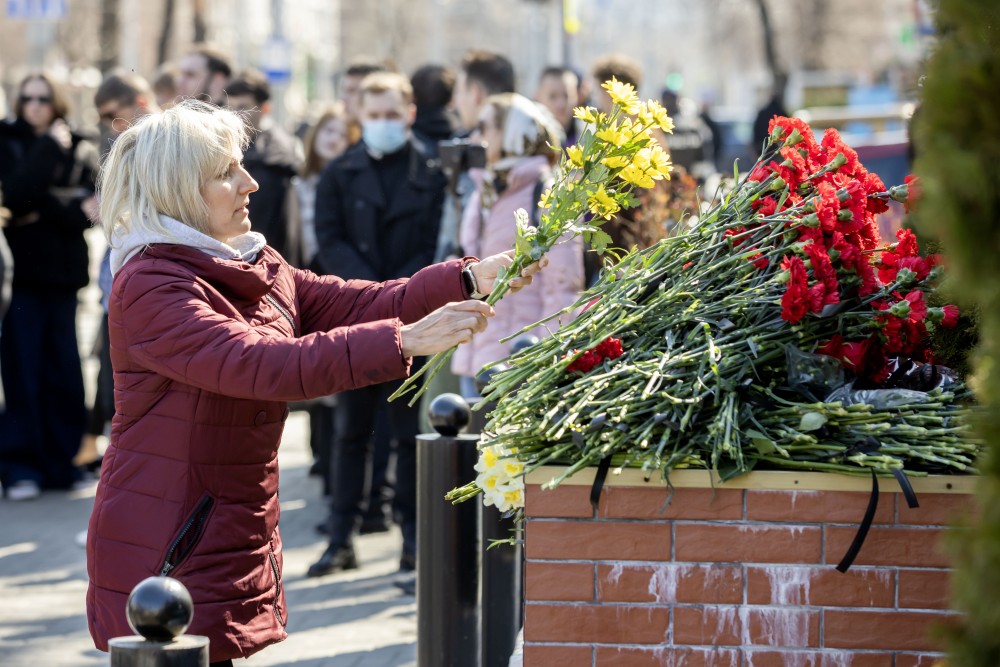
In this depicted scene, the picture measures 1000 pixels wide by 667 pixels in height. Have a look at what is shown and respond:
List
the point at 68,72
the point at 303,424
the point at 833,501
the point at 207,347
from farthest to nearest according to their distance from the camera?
the point at 68,72
the point at 303,424
the point at 207,347
the point at 833,501

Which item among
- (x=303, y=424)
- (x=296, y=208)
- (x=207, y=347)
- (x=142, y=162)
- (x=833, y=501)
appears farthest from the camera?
(x=303, y=424)

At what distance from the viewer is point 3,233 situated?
8555mm

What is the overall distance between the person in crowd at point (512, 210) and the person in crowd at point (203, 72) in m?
2.56

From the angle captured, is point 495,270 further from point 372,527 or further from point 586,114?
point 372,527

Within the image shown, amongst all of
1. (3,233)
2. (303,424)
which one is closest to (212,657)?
(3,233)

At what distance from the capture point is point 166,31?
78.2 feet

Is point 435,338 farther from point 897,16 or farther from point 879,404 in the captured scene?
point 897,16

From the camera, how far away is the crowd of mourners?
250 inches

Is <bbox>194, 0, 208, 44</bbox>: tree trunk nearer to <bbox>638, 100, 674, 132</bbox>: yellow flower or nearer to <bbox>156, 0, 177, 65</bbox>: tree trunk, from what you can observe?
<bbox>156, 0, 177, 65</bbox>: tree trunk

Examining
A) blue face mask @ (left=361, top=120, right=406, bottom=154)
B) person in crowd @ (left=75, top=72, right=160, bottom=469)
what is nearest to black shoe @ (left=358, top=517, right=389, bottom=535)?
person in crowd @ (left=75, top=72, right=160, bottom=469)

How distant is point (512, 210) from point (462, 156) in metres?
0.39

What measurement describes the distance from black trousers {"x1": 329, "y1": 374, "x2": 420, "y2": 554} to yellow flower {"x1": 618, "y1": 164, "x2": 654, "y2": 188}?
3.42 m

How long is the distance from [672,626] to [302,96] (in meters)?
57.5

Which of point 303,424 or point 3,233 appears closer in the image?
point 3,233
